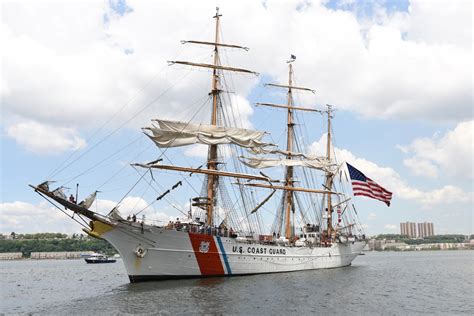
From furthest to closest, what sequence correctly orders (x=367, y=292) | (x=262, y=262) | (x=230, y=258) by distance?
(x=262, y=262) < (x=230, y=258) < (x=367, y=292)

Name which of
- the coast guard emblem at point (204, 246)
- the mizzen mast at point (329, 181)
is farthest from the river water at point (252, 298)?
the mizzen mast at point (329, 181)

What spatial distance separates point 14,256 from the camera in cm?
16675

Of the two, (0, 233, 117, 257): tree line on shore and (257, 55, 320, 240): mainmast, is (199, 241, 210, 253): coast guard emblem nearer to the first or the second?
(257, 55, 320, 240): mainmast

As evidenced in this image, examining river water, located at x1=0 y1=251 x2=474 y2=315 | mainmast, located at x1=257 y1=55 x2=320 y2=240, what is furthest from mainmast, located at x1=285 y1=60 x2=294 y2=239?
river water, located at x1=0 y1=251 x2=474 y2=315

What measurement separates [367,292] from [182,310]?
16.5 m

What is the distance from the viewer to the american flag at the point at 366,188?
53438mm

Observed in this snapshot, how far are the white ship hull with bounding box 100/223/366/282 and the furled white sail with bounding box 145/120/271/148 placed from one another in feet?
36.2

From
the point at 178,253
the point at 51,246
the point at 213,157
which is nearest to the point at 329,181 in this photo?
the point at 213,157

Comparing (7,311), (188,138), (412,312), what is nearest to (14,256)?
Answer: (188,138)

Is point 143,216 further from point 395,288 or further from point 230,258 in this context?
point 395,288

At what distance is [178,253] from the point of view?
1544 inches

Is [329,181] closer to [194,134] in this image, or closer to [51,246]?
[194,134]

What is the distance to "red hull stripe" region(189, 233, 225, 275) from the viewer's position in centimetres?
3994

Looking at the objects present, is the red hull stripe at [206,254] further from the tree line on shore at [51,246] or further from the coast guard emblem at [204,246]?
the tree line on shore at [51,246]
